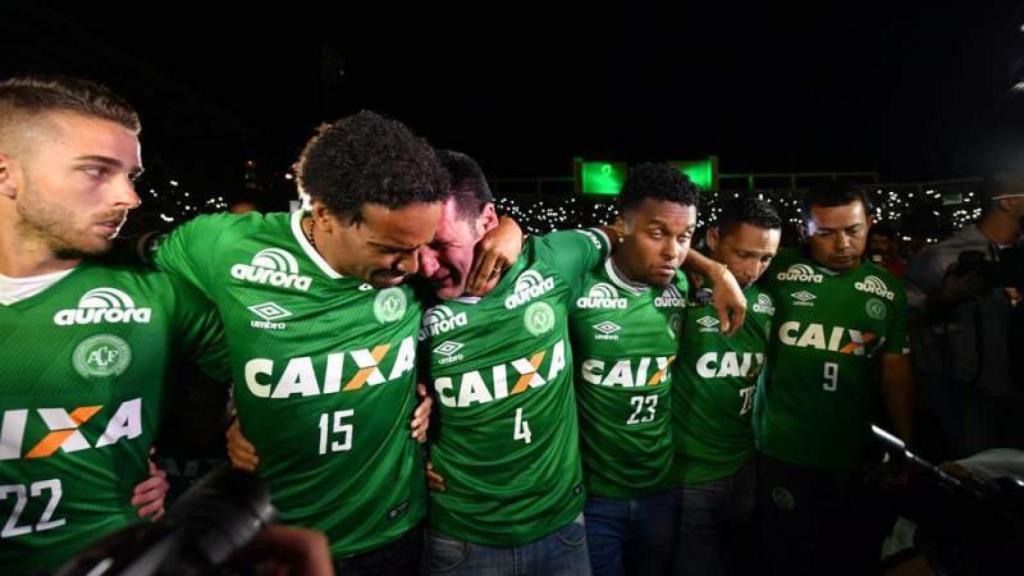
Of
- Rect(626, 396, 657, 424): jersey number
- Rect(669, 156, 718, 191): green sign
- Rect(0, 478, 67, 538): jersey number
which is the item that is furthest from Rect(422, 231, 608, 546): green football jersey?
Rect(669, 156, 718, 191): green sign

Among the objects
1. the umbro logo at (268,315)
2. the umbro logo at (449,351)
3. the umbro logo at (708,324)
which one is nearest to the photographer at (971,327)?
the umbro logo at (708,324)

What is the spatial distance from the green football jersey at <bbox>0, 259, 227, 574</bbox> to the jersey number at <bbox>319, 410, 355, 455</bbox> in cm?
58

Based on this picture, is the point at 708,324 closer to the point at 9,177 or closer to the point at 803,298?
the point at 803,298

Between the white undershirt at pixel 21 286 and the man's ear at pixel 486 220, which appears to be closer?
the white undershirt at pixel 21 286

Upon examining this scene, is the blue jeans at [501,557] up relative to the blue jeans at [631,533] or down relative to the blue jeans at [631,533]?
up

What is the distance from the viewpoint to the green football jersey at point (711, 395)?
290cm

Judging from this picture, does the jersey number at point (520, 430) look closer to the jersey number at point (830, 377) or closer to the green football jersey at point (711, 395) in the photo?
the green football jersey at point (711, 395)

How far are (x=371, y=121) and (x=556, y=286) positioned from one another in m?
1.08

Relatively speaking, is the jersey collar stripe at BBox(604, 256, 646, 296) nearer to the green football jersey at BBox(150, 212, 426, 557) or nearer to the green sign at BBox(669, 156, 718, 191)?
the green football jersey at BBox(150, 212, 426, 557)

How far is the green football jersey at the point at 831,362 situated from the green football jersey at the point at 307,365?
239 centimetres

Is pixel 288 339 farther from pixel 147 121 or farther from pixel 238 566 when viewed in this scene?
pixel 147 121

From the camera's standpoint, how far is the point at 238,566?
0.72 meters

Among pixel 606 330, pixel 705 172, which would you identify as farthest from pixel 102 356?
pixel 705 172

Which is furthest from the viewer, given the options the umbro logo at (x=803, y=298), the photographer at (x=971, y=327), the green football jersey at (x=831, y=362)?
the photographer at (x=971, y=327)
